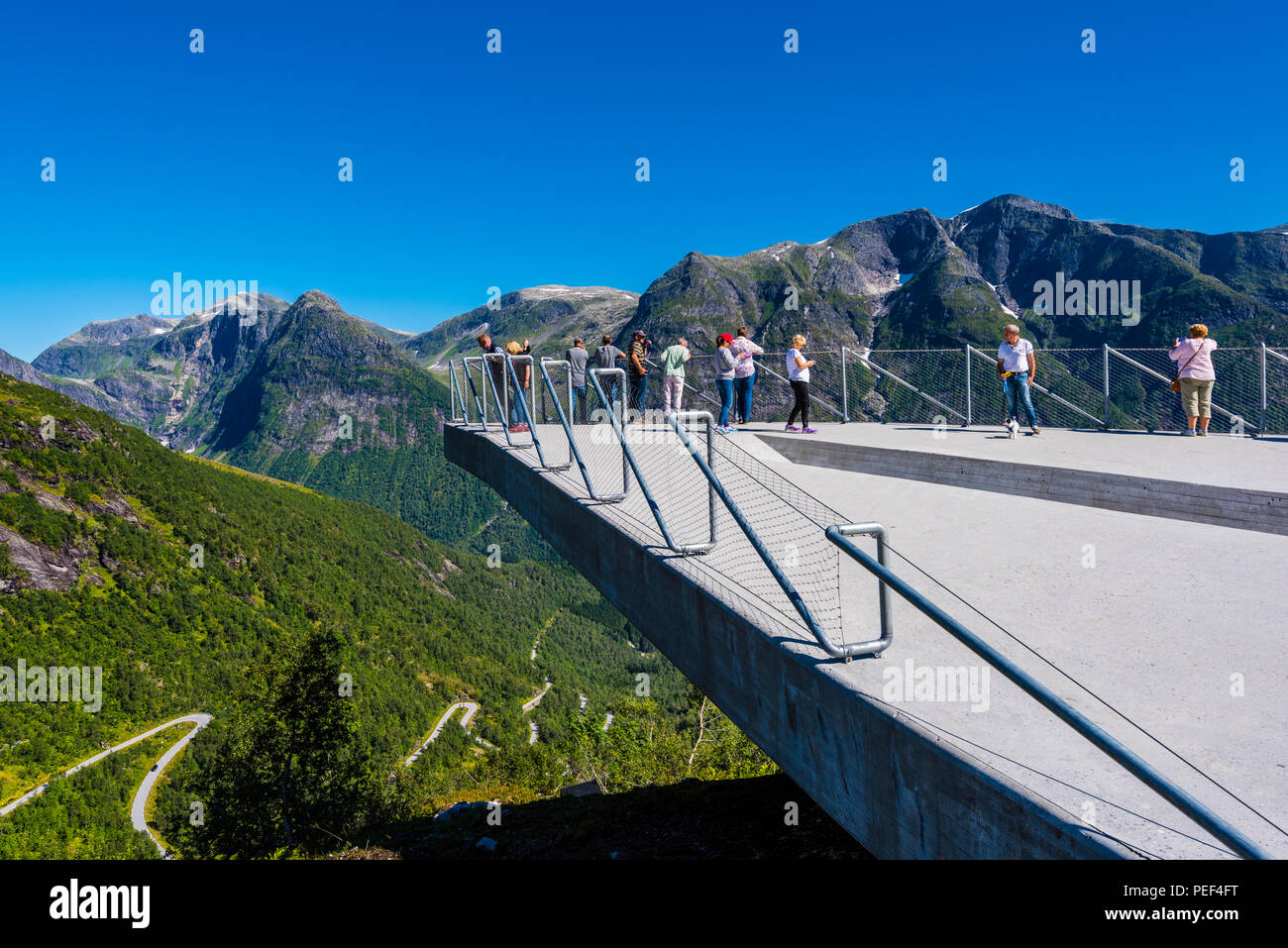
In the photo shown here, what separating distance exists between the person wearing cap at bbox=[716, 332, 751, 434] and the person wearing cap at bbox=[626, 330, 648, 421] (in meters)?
1.43

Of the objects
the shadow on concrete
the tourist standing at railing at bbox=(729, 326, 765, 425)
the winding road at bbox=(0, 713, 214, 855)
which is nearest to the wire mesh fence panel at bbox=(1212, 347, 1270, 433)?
the tourist standing at railing at bbox=(729, 326, 765, 425)

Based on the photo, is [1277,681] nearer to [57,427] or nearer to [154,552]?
[154,552]

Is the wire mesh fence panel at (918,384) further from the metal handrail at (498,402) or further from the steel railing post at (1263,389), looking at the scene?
the metal handrail at (498,402)

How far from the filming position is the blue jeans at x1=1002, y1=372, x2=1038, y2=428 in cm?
1384

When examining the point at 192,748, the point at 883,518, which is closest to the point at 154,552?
the point at 192,748

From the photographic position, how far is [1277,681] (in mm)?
4164

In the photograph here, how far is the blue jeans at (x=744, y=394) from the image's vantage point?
51.0 feet

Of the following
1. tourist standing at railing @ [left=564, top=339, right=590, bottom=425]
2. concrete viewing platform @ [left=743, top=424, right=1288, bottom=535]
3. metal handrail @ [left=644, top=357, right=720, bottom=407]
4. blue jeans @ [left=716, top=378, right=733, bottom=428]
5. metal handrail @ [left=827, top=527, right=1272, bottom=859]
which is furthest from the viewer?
metal handrail @ [left=644, top=357, right=720, bottom=407]

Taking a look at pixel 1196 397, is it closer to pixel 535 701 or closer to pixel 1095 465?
pixel 1095 465

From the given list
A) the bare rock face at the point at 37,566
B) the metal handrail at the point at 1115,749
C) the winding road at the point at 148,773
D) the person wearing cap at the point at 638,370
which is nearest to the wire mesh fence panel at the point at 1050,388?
the person wearing cap at the point at 638,370

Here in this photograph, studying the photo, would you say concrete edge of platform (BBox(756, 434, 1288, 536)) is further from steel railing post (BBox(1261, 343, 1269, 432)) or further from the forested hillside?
the forested hillside

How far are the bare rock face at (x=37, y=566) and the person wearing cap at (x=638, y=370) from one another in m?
110

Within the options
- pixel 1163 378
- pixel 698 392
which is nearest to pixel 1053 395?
pixel 1163 378

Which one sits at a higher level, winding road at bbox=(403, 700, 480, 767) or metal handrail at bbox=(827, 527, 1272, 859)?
metal handrail at bbox=(827, 527, 1272, 859)
